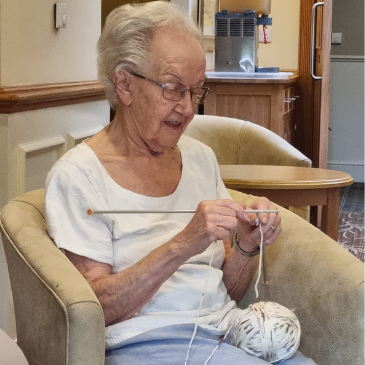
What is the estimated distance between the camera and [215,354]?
4.05 feet

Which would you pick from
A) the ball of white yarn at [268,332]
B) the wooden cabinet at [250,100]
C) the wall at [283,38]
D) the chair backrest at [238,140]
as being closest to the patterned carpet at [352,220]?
the wooden cabinet at [250,100]

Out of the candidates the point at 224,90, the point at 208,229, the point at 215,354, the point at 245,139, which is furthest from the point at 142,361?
the point at 224,90

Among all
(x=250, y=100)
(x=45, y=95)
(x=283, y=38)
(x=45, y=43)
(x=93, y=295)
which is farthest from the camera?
(x=283, y=38)

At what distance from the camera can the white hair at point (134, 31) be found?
136 centimetres

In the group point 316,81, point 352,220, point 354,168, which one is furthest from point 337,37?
point 352,220

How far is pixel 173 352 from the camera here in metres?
1.22

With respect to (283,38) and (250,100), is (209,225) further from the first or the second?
(283,38)

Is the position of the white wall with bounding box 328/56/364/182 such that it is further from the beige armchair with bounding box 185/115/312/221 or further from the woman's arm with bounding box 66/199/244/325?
the woman's arm with bounding box 66/199/244/325

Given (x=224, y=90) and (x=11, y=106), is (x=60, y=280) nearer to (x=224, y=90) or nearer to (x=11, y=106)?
(x=11, y=106)

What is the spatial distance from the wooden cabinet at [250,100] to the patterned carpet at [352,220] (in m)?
0.79

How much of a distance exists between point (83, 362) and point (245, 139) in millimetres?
2107

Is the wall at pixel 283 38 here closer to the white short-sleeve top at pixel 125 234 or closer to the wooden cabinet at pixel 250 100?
the wooden cabinet at pixel 250 100

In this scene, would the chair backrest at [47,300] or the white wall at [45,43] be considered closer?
the chair backrest at [47,300]

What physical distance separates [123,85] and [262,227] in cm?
41
